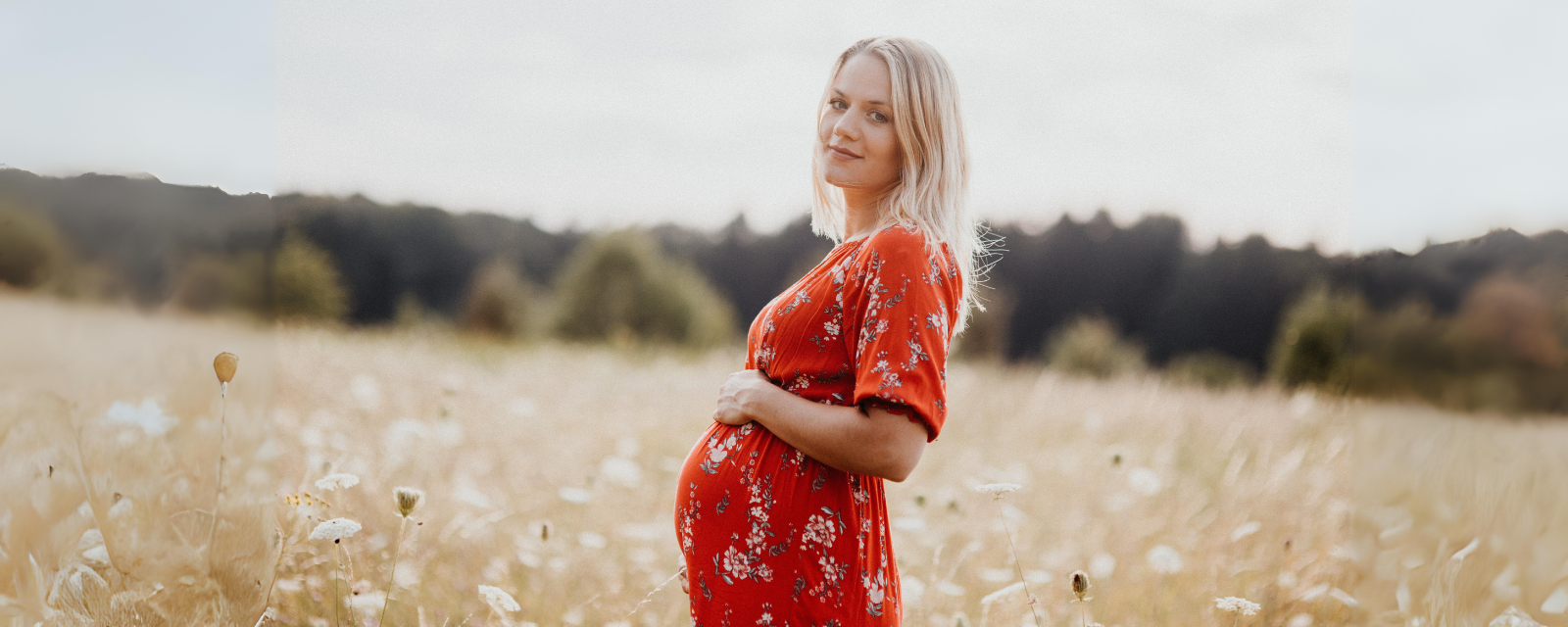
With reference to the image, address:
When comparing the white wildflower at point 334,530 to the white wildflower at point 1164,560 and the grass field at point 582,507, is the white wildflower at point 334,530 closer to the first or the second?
the grass field at point 582,507

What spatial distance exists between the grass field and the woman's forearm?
85 cm

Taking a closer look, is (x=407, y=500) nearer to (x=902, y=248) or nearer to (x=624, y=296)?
(x=902, y=248)

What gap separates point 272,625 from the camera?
2.26m

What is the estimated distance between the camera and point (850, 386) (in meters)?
1.34

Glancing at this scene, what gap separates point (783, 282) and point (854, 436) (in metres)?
22.5

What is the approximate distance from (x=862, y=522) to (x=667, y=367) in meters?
7.00

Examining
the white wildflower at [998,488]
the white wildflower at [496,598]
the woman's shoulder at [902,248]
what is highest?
the woman's shoulder at [902,248]

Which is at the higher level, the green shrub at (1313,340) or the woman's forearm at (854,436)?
the woman's forearm at (854,436)

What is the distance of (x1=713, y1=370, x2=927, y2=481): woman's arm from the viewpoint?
1204 millimetres

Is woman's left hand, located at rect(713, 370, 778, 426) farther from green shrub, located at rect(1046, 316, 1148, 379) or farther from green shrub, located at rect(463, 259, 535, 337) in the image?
green shrub, located at rect(463, 259, 535, 337)

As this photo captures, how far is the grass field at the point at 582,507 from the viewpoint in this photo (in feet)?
5.76

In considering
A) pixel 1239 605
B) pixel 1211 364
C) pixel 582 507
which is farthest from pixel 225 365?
pixel 1211 364

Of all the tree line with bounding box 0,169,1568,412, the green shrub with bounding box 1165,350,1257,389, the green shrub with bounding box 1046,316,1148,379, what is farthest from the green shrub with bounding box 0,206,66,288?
the green shrub with bounding box 1165,350,1257,389

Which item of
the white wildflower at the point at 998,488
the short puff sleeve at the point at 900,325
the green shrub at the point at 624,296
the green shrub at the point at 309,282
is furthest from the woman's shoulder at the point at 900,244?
the green shrub at the point at 624,296
